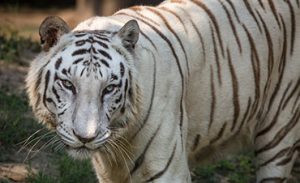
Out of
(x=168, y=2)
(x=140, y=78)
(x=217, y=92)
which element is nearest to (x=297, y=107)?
(x=217, y=92)

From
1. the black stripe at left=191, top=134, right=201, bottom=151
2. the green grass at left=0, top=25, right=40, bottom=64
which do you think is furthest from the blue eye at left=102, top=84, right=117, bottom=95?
the green grass at left=0, top=25, right=40, bottom=64

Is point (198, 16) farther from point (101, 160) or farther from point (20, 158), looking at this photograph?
point (20, 158)

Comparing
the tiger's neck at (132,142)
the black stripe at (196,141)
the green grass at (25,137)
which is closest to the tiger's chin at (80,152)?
the tiger's neck at (132,142)

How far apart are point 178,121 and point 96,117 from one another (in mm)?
544

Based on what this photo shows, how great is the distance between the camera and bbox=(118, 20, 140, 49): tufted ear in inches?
145

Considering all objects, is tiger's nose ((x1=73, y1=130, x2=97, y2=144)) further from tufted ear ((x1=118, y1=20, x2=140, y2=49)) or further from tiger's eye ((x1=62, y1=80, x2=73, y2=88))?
tufted ear ((x1=118, y1=20, x2=140, y2=49))

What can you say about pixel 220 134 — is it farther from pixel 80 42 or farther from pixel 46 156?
pixel 46 156

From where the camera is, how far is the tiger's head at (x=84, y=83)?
3.53m

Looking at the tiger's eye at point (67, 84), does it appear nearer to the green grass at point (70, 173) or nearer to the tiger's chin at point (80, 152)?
the tiger's chin at point (80, 152)

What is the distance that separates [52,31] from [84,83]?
0.33m

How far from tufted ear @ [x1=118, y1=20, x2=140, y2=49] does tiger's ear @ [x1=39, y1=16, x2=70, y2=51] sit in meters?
0.24

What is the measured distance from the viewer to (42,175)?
16.6 ft

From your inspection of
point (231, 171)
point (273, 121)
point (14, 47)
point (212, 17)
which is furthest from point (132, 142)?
point (14, 47)

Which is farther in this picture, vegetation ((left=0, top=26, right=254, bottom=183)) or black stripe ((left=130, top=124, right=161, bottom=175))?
vegetation ((left=0, top=26, right=254, bottom=183))
